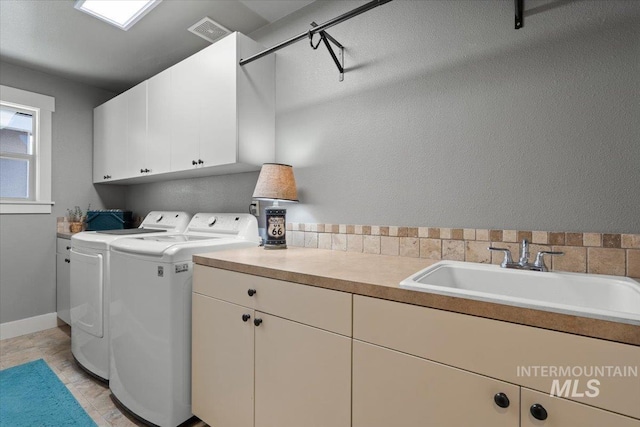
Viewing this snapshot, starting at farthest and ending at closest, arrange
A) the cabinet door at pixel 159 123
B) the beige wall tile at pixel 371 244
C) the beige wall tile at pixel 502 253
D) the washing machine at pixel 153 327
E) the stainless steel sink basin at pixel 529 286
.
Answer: the cabinet door at pixel 159 123 → the beige wall tile at pixel 371 244 → the washing machine at pixel 153 327 → the beige wall tile at pixel 502 253 → the stainless steel sink basin at pixel 529 286

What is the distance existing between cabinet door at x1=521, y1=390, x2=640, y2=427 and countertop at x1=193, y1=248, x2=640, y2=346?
6.2 inches

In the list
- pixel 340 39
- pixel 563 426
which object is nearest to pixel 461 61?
pixel 340 39

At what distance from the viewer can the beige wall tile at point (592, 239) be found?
1.09 m

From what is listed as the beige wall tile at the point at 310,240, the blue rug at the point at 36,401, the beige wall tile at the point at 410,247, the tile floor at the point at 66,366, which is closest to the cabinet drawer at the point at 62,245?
the tile floor at the point at 66,366

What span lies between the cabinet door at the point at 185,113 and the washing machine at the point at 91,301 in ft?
2.34

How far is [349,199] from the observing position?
172 cm

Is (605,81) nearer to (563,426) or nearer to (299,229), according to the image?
(563,426)

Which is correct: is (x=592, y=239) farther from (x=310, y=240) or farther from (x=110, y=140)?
(x=110, y=140)

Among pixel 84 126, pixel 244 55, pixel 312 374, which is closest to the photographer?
pixel 312 374

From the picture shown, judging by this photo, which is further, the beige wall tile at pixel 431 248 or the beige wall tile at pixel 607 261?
the beige wall tile at pixel 431 248

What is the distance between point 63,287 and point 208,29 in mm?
2735

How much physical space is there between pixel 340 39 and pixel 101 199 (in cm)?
316

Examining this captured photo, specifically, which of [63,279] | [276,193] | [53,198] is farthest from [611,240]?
[53,198]

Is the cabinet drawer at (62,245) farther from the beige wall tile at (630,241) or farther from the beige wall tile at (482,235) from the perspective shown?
the beige wall tile at (630,241)
